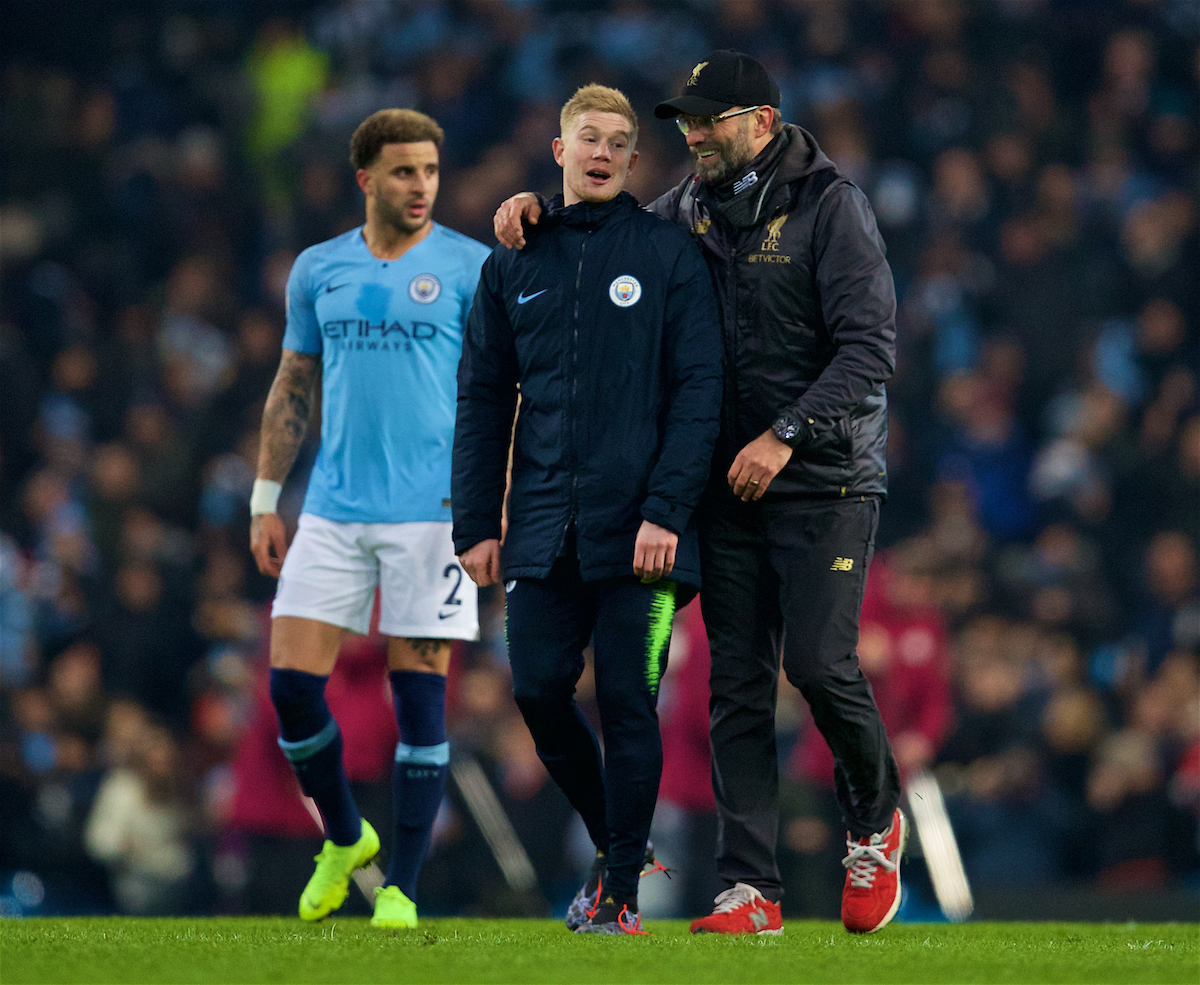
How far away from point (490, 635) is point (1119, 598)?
3752 mm

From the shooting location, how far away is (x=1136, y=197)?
1144 centimetres

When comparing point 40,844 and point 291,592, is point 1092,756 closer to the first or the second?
point 291,592

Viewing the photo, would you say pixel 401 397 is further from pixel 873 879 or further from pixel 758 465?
pixel 873 879

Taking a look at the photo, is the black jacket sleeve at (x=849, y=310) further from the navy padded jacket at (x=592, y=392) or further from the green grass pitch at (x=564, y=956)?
the green grass pitch at (x=564, y=956)

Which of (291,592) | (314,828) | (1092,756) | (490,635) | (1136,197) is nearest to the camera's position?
(291,592)

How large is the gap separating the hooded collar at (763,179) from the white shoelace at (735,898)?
1937 mm

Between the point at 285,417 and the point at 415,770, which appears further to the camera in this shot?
the point at 285,417

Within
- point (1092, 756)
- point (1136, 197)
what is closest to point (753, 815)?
point (1092, 756)

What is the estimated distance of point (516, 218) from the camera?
4961mm

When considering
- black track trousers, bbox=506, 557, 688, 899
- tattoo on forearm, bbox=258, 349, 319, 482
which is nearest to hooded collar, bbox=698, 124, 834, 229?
black track trousers, bbox=506, 557, 688, 899

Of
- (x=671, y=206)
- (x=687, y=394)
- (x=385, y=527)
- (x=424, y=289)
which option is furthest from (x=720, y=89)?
(x=385, y=527)

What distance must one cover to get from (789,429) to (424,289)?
1601 millimetres

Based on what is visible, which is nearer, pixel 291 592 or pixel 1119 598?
pixel 291 592

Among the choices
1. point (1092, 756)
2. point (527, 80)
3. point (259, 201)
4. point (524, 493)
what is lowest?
point (1092, 756)
